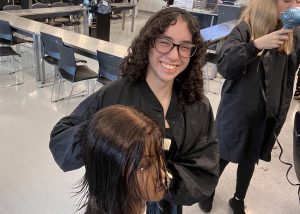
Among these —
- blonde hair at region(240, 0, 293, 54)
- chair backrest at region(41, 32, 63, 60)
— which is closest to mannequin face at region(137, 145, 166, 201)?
blonde hair at region(240, 0, 293, 54)

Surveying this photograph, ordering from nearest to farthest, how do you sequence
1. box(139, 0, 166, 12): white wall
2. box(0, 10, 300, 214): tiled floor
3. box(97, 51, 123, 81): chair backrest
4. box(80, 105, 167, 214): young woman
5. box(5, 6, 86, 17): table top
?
1. box(80, 105, 167, 214): young woman
2. box(0, 10, 300, 214): tiled floor
3. box(97, 51, 123, 81): chair backrest
4. box(5, 6, 86, 17): table top
5. box(139, 0, 166, 12): white wall

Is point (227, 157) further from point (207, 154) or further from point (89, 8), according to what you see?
point (89, 8)

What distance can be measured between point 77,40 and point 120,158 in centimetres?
292

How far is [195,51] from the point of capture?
0.87 m

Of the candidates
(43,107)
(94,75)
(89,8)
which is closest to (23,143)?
(43,107)

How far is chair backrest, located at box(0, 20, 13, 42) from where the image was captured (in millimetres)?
3436

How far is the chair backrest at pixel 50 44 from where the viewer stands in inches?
118

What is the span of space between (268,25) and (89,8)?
4.38 m

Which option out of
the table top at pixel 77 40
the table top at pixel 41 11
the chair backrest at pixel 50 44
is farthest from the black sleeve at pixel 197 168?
the table top at pixel 41 11

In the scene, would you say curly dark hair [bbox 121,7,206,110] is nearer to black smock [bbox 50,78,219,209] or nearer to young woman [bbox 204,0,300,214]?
black smock [bbox 50,78,219,209]

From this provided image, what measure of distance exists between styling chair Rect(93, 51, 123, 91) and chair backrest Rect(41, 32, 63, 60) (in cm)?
54

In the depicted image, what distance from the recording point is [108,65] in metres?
Result: 2.71

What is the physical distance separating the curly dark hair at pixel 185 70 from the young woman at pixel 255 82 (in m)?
0.43

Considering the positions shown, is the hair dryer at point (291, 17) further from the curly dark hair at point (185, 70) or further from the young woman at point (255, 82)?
the curly dark hair at point (185, 70)
